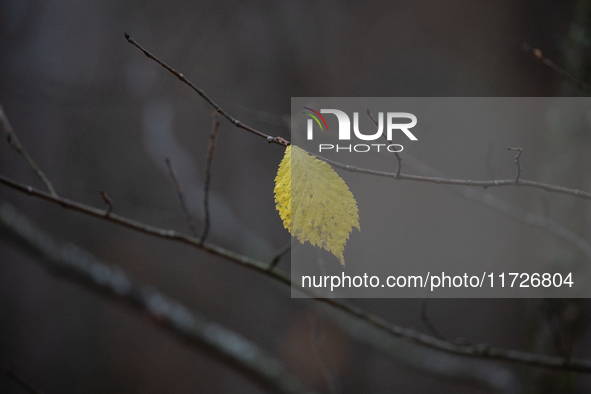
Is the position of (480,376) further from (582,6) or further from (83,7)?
(83,7)

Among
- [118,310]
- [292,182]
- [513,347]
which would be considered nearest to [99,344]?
[118,310]

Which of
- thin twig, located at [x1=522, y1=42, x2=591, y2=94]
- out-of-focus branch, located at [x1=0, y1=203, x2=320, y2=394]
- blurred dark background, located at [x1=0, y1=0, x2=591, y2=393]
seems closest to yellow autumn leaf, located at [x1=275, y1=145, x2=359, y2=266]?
thin twig, located at [x1=522, y1=42, x2=591, y2=94]

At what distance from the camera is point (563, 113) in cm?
68

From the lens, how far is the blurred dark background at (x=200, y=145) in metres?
0.89

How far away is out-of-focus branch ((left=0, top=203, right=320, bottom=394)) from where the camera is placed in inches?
23.4

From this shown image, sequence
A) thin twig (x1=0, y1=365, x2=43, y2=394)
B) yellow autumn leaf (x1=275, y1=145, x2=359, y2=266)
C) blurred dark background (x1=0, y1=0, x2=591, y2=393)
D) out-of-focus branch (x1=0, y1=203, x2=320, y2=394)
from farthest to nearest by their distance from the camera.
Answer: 1. blurred dark background (x1=0, y1=0, x2=591, y2=393)
2. out-of-focus branch (x1=0, y1=203, x2=320, y2=394)
3. thin twig (x1=0, y1=365, x2=43, y2=394)
4. yellow autumn leaf (x1=275, y1=145, x2=359, y2=266)

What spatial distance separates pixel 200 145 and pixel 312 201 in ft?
2.59

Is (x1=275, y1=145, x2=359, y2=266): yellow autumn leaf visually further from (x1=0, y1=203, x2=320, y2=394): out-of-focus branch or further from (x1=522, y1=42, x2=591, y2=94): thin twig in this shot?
(x1=0, y1=203, x2=320, y2=394): out-of-focus branch

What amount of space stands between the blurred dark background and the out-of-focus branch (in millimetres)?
227

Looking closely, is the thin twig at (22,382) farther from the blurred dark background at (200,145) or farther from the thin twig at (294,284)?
the blurred dark background at (200,145)

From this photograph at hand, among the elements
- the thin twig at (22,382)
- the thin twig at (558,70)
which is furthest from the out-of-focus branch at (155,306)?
the thin twig at (558,70)

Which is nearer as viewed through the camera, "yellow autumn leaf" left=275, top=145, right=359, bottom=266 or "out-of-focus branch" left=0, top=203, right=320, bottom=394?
"yellow autumn leaf" left=275, top=145, right=359, bottom=266

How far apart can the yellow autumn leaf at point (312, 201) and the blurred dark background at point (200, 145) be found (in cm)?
58

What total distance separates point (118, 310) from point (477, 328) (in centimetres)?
94
